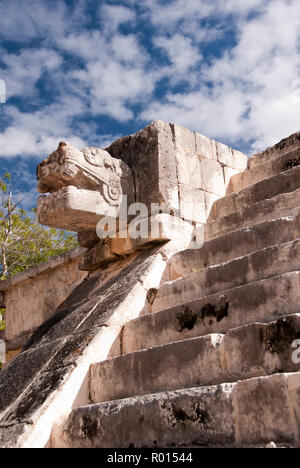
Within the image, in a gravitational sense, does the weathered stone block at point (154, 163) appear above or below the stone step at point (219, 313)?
above

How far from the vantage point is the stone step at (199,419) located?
233 cm

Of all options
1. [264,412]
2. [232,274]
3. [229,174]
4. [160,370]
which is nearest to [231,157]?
[229,174]

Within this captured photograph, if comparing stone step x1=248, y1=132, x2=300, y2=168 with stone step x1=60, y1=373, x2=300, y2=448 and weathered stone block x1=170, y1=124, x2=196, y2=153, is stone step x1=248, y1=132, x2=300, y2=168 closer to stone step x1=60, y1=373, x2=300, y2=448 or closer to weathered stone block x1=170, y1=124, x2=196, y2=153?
weathered stone block x1=170, y1=124, x2=196, y2=153

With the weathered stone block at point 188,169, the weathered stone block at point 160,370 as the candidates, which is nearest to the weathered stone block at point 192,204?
the weathered stone block at point 188,169

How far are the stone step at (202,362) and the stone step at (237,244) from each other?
1.14 metres

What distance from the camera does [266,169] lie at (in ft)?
18.1

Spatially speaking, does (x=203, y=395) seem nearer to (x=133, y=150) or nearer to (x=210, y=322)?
(x=210, y=322)

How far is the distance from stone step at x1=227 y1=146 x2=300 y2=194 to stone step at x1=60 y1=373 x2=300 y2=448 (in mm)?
3037

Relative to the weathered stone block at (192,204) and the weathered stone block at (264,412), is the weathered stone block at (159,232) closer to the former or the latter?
the weathered stone block at (192,204)

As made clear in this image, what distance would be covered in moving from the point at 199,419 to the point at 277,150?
3.66 m

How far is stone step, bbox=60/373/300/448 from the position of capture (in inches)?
91.8

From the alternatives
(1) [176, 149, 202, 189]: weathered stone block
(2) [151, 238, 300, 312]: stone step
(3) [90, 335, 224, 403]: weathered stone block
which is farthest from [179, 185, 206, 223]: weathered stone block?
(3) [90, 335, 224, 403]: weathered stone block

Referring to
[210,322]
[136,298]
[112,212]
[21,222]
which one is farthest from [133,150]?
[21,222]

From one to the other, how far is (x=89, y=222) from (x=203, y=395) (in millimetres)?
2883
